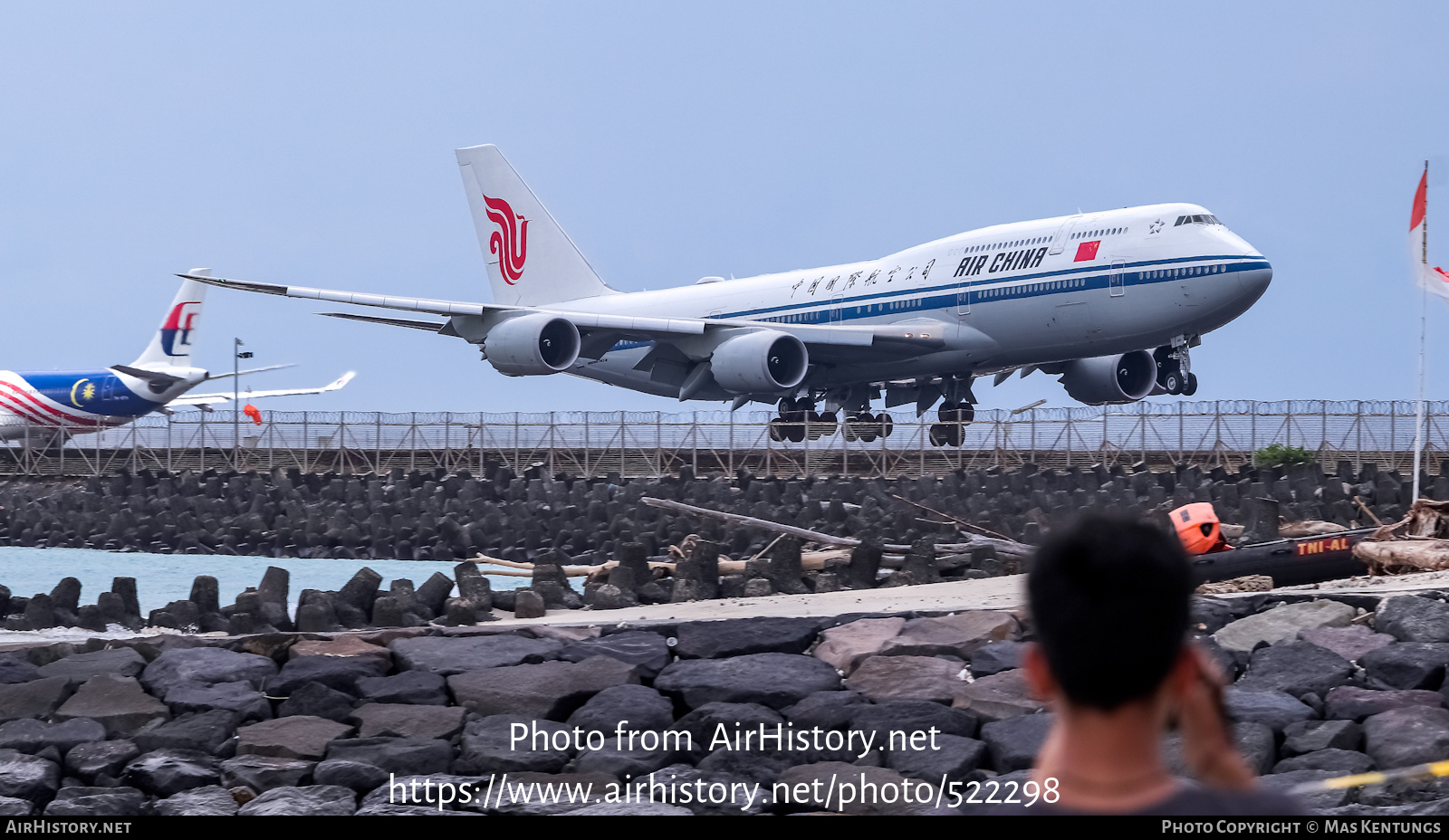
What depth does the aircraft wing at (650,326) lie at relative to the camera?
2819 cm

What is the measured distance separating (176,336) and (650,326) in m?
28.3

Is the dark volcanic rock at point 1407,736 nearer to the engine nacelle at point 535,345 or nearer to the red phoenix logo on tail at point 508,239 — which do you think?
the engine nacelle at point 535,345

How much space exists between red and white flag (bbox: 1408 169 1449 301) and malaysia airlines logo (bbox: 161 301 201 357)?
148 ft

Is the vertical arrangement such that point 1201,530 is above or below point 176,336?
below

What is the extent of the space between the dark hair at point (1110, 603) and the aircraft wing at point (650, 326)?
26360 mm

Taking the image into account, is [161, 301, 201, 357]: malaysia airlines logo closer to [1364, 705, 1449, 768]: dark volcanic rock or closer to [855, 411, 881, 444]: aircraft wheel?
[855, 411, 881, 444]: aircraft wheel

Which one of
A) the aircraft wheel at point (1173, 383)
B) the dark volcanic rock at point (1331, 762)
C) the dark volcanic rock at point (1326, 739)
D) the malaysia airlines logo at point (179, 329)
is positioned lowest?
the dark volcanic rock at point (1331, 762)

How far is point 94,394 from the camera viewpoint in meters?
50.0

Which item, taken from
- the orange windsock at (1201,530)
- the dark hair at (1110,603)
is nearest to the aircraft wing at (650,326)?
the orange windsock at (1201,530)

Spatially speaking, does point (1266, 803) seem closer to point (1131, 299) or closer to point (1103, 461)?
point (1131, 299)

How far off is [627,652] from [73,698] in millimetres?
3004

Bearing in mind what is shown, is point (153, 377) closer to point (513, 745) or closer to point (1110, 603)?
point (513, 745)

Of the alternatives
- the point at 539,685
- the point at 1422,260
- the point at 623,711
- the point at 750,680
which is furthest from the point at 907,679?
the point at 1422,260

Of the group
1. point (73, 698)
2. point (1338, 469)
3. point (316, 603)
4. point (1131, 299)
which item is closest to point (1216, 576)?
point (316, 603)
